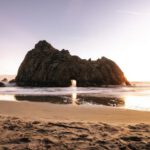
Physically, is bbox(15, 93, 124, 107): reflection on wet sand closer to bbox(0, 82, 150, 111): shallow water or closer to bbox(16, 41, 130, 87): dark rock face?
bbox(0, 82, 150, 111): shallow water

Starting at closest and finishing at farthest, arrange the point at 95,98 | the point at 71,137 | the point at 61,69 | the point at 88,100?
the point at 71,137 < the point at 88,100 < the point at 95,98 < the point at 61,69

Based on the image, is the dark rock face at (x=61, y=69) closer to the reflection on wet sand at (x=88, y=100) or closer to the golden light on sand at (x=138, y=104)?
the reflection on wet sand at (x=88, y=100)

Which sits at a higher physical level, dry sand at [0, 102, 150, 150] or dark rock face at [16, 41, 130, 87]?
dark rock face at [16, 41, 130, 87]

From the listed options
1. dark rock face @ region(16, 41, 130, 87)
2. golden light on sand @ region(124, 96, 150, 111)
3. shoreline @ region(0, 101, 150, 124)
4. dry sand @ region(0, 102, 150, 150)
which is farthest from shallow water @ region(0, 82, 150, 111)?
A: dark rock face @ region(16, 41, 130, 87)

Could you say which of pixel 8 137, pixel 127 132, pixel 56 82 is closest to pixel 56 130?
pixel 8 137

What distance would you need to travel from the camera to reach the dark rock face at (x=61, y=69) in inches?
2749

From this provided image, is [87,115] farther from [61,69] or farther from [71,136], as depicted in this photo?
[61,69]

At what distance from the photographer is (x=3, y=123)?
6852mm

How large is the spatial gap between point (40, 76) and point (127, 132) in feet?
218

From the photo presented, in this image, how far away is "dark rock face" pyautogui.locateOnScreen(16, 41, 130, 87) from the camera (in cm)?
6981

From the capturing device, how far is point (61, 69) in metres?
70.9

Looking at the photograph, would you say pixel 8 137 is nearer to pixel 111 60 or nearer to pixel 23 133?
pixel 23 133

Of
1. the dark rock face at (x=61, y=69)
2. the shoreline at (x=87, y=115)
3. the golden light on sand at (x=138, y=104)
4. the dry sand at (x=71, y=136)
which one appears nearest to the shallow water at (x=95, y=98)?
the golden light on sand at (x=138, y=104)

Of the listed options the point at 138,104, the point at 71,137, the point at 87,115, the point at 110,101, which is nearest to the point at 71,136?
the point at 71,137
